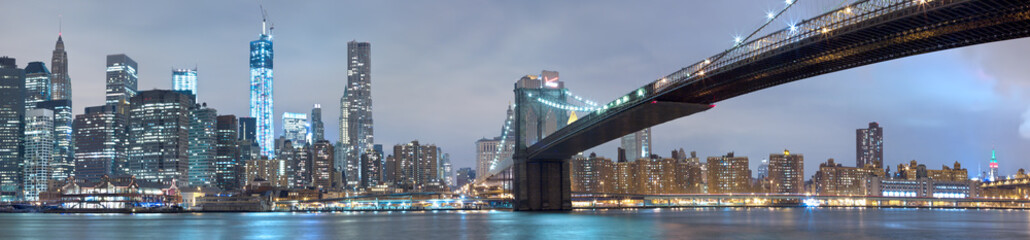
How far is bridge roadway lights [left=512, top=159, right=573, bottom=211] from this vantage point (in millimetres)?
80438

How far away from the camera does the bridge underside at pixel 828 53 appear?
2969 centimetres

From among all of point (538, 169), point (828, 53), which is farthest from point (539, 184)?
point (828, 53)

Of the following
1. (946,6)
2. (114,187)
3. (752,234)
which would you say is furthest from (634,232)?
(114,187)

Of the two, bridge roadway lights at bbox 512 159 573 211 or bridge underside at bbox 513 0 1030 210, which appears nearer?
bridge underside at bbox 513 0 1030 210

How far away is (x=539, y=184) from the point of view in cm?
8119

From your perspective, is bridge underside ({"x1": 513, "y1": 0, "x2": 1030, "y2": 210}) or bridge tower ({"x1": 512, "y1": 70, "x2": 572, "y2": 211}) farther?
bridge tower ({"x1": 512, "y1": 70, "x2": 572, "y2": 211})

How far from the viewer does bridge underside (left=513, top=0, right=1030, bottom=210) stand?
29.7 m

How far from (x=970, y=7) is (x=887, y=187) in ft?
584

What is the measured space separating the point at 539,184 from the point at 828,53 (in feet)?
149

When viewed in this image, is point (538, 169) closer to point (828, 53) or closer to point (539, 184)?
point (539, 184)

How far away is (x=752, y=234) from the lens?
4856cm

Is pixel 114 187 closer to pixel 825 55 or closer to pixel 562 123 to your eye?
pixel 562 123

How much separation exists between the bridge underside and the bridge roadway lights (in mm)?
8139

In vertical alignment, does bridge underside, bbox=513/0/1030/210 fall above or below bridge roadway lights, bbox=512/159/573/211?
above
